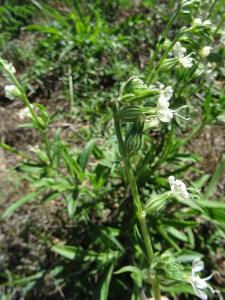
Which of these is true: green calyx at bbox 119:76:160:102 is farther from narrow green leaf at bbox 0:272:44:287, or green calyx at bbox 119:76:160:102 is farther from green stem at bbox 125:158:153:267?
narrow green leaf at bbox 0:272:44:287

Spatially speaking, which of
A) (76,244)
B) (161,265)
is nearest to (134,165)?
(76,244)

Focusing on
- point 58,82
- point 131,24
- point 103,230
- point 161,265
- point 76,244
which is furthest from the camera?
point 131,24

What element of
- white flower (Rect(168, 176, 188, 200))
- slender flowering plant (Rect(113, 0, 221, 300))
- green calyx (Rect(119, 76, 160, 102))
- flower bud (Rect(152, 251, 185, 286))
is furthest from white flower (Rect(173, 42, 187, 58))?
flower bud (Rect(152, 251, 185, 286))

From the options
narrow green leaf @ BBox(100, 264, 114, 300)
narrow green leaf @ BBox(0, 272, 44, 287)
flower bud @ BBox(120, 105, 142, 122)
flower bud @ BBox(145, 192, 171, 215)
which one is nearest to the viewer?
flower bud @ BBox(120, 105, 142, 122)

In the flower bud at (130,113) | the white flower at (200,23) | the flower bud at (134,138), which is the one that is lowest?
the flower bud at (134,138)

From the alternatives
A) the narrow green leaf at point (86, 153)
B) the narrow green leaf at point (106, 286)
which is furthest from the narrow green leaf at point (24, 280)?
the narrow green leaf at point (86, 153)

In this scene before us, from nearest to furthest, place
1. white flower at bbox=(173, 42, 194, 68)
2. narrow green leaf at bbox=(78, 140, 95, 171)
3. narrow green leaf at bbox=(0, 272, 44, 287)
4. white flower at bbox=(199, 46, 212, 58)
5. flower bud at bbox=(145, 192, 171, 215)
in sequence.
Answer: flower bud at bbox=(145, 192, 171, 215), white flower at bbox=(173, 42, 194, 68), white flower at bbox=(199, 46, 212, 58), narrow green leaf at bbox=(78, 140, 95, 171), narrow green leaf at bbox=(0, 272, 44, 287)

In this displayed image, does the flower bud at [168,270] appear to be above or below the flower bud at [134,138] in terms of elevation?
below

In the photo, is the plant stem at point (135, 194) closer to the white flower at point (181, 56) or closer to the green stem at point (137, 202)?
the green stem at point (137, 202)

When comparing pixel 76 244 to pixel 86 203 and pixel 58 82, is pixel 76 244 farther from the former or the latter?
pixel 58 82
